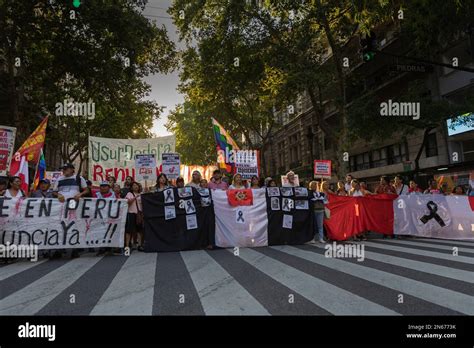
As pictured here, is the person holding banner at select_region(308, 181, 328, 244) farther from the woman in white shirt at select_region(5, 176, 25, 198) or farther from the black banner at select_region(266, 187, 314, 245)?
the woman in white shirt at select_region(5, 176, 25, 198)

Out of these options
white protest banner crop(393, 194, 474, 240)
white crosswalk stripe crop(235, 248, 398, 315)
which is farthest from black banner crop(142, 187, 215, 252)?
white protest banner crop(393, 194, 474, 240)

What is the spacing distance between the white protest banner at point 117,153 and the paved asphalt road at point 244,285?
7090 millimetres

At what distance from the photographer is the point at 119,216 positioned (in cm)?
909

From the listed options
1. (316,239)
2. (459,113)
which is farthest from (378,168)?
(316,239)

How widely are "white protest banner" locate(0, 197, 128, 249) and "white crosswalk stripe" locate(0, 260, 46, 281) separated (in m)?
0.60

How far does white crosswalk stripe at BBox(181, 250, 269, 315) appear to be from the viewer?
393cm

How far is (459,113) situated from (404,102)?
2924 mm

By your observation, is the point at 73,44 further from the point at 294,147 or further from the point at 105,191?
the point at 294,147

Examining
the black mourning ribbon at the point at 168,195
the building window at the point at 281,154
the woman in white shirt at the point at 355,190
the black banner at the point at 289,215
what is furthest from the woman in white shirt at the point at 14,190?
the building window at the point at 281,154

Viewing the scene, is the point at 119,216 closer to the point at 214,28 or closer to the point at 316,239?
the point at 316,239

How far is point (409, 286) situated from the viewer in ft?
16.2

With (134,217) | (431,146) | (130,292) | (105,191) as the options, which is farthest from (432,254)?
(431,146)

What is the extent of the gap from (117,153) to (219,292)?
11.6m

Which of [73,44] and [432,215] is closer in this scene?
[432,215]
